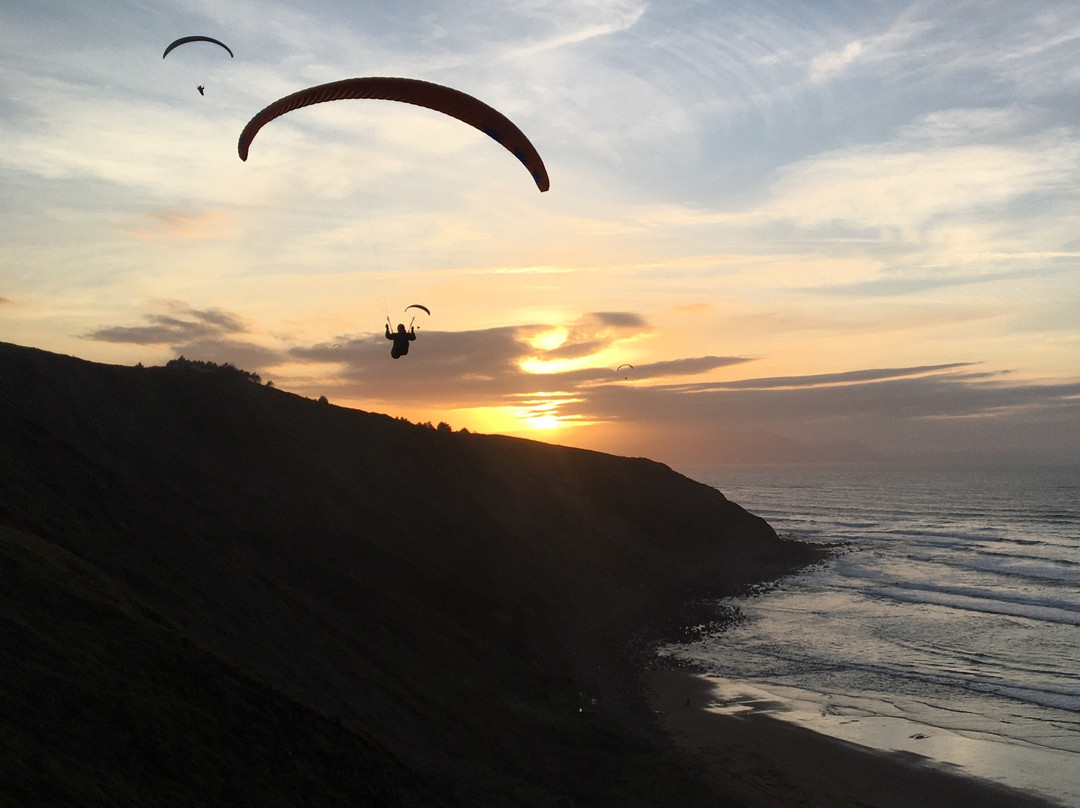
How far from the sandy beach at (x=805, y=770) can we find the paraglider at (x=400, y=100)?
57.4ft

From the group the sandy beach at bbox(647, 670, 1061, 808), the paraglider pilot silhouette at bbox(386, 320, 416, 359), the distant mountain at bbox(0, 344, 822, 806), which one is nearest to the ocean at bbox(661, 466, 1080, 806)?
the sandy beach at bbox(647, 670, 1061, 808)

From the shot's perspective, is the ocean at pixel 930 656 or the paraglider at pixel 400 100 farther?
the ocean at pixel 930 656

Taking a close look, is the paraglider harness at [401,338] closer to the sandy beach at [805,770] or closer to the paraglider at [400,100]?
the paraglider at [400,100]

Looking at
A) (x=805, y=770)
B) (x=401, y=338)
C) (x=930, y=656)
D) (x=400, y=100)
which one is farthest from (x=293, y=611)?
(x=930, y=656)

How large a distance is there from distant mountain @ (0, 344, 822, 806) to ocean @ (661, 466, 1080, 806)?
16.1ft

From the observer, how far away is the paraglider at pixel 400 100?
1770 cm

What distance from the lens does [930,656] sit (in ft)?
100

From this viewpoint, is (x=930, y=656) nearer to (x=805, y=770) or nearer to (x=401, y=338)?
(x=805, y=770)

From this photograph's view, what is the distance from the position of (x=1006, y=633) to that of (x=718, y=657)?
14.9 metres

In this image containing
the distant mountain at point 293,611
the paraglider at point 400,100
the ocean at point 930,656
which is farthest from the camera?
the ocean at point 930,656

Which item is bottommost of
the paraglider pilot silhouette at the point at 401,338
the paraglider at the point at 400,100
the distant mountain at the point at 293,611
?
the distant mountain at the point at 293,611

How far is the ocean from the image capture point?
858 inches

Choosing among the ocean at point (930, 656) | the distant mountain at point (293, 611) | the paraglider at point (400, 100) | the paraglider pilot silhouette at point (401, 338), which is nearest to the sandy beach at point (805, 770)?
the ocean at point (930, 656)

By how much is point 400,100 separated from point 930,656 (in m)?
29.2
